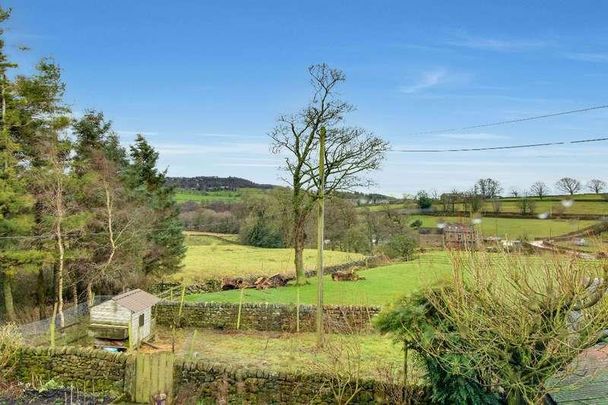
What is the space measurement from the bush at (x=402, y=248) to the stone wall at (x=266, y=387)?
3029 centimetres

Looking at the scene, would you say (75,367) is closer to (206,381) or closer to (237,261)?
(206,381)

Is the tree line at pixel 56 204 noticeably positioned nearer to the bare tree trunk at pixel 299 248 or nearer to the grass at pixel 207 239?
the bare tree trunk at pixel 299 248

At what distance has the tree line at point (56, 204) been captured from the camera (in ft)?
75.2

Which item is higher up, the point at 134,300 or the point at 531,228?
the point at 531,228

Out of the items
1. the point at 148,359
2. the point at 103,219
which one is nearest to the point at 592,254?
the point at 148,359

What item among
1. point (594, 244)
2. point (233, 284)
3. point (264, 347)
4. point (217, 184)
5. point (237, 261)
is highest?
point (217, 184)

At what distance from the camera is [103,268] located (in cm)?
2555

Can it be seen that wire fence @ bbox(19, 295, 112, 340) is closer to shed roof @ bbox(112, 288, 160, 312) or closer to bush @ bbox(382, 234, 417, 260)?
shed roof @ bbox(112, 288, 160, 312)

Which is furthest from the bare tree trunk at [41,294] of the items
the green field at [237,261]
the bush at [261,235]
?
the bush at [261,235]

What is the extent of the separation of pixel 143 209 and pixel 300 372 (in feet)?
67.1

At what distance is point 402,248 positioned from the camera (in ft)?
142

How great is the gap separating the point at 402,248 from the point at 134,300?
28031mm

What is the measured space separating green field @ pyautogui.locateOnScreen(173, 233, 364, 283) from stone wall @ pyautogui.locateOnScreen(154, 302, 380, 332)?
11519 millimetres

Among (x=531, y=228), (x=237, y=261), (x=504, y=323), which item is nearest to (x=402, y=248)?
(x=237, y=261)
